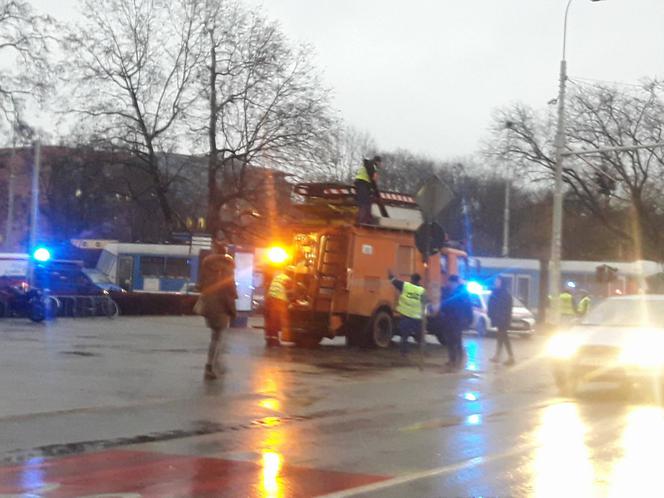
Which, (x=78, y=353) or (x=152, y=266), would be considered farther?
(x=152, y=266)

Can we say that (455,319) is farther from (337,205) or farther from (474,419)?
(474,419)

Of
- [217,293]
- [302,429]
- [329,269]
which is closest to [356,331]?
[329,269]

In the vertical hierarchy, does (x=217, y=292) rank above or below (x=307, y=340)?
above

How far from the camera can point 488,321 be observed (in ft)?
106

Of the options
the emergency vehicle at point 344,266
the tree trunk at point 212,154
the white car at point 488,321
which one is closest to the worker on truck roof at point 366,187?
the emergency vehicle at point 344,266

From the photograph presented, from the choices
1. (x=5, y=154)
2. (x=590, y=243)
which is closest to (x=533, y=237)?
(x=590, y=243)

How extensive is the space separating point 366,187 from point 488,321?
12.2 m

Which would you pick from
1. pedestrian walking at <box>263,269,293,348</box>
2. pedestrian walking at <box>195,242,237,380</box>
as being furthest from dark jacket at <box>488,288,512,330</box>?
pedestrian walking at <box>195,242,237,380</box>

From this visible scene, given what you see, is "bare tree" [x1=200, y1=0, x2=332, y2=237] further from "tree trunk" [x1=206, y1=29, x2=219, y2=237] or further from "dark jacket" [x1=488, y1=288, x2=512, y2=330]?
"dark jacket" [x1=488, y1=288, x2=512, y2=330]

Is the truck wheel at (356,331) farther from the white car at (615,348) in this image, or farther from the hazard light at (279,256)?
the white car at (615,348)

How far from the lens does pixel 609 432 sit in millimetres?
11570

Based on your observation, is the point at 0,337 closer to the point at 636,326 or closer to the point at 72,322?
the point at 72,322

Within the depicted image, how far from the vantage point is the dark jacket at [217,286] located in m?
14.9

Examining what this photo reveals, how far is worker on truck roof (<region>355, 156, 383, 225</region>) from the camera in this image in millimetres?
21422
